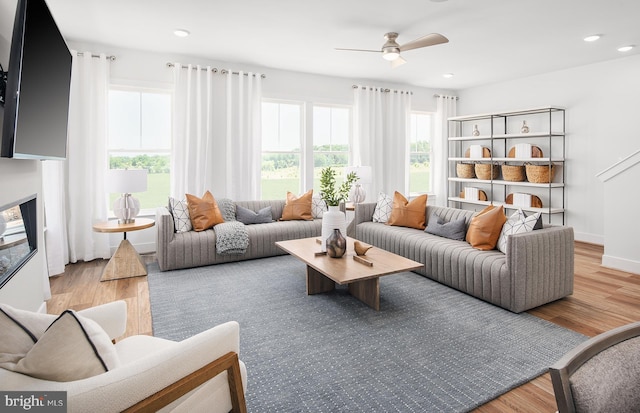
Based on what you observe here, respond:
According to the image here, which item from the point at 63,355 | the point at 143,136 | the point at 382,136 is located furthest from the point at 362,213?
the point at 63,355

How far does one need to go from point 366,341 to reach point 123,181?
3017mm

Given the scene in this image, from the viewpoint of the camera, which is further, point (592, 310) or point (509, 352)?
point (592, 310)

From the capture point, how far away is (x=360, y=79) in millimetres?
6410

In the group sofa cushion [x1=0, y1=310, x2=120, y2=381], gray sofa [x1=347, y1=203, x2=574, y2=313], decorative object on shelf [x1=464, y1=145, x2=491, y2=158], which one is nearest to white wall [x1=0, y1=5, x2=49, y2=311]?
sofa cushion [x1=0, y1=310, x2=120, y2=381]

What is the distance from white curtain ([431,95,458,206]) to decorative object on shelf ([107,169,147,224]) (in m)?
5.30

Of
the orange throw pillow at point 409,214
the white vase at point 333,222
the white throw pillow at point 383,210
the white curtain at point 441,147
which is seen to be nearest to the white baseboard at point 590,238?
the white curtain at point 441,147

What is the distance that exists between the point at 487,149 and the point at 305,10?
179 inches

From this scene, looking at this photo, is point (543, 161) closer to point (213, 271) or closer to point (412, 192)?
point (412, 192)

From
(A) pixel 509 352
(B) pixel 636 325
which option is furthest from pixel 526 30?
(B) pixel 636 325

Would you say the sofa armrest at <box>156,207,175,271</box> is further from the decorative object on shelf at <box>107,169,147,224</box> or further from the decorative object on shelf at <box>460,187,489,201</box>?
the decorative object on shelf at <box>460,187,489,201</box>

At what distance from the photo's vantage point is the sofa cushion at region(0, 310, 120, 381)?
1.08m

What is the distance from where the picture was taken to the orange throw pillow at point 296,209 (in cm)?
523

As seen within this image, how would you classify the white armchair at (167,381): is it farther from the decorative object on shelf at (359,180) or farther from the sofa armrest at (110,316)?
the decorative object on shelf at (359,180)

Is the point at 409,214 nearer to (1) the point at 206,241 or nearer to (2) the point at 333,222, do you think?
(2) the point at 333,222
